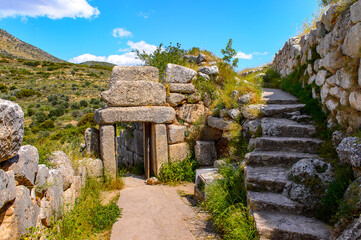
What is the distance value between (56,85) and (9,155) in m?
24.2

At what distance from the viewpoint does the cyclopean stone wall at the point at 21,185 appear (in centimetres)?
218

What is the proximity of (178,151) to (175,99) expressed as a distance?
1456 millimetres

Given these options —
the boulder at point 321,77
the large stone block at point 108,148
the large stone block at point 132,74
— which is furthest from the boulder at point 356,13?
the large stone block at point 108,148

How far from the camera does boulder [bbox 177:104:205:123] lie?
7.31m

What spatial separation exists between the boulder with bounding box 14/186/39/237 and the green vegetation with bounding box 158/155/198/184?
13.8ft

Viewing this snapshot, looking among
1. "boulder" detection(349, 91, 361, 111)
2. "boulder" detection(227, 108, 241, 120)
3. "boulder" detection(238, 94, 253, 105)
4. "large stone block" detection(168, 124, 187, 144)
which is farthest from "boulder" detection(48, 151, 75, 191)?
"boulder" detection(349, 91, 361, 111)

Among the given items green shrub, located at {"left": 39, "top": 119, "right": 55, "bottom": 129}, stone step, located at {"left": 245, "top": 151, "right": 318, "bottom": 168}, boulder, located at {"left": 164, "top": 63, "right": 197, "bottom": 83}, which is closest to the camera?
stone step, located at {"left": 245, "top": 151, "right": 318, "bottom": 168}

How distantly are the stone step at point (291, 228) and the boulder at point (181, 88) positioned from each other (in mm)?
4579

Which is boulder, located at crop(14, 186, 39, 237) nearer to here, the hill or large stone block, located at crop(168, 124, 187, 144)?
large stone block, located at crop(168, 124, 187, 144)

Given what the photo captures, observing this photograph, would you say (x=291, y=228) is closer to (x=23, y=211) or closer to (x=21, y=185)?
(x=23, y=211)

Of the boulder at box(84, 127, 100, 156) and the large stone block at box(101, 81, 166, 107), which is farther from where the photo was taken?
the boulder at box(84, 127, 100, 156)

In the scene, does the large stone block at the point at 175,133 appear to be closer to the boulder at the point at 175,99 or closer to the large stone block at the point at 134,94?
the boulder at the point at 175,99

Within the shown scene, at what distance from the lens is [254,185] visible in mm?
3811

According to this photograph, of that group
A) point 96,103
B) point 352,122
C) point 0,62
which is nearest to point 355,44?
point 352,122
